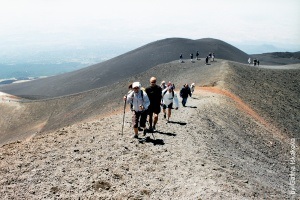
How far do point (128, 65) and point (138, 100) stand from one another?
87758mm

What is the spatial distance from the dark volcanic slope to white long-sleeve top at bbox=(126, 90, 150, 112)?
3030 inches

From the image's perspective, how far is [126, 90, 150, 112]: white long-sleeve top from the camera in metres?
14.1

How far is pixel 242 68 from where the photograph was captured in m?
52.3

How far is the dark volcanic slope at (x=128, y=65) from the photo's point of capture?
95.2 metres

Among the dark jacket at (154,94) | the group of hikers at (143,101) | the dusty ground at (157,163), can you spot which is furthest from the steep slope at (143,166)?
the dark jacket at (154,94)

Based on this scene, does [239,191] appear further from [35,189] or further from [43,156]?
[43,156]

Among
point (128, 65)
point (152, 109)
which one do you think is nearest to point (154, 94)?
point (152, 109)

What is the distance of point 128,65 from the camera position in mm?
101000

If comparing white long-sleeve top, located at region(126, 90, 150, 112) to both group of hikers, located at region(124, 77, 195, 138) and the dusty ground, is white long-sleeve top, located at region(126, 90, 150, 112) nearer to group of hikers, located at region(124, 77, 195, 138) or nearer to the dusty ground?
group of hikers, located at region(124, 77, 195, 138)

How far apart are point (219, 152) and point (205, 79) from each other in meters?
29.5

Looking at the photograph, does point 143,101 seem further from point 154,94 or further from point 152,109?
point 152,109

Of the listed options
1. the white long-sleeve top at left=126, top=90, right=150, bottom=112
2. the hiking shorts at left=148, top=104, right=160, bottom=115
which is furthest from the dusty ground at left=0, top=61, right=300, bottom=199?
the white long-sleeve top at left=126, top=90, right=150, bottom=112

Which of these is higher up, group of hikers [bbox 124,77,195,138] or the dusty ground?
group of hikers [bbox 124,77,195,138]

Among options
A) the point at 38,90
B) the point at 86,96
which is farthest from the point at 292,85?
the point at 38,90
